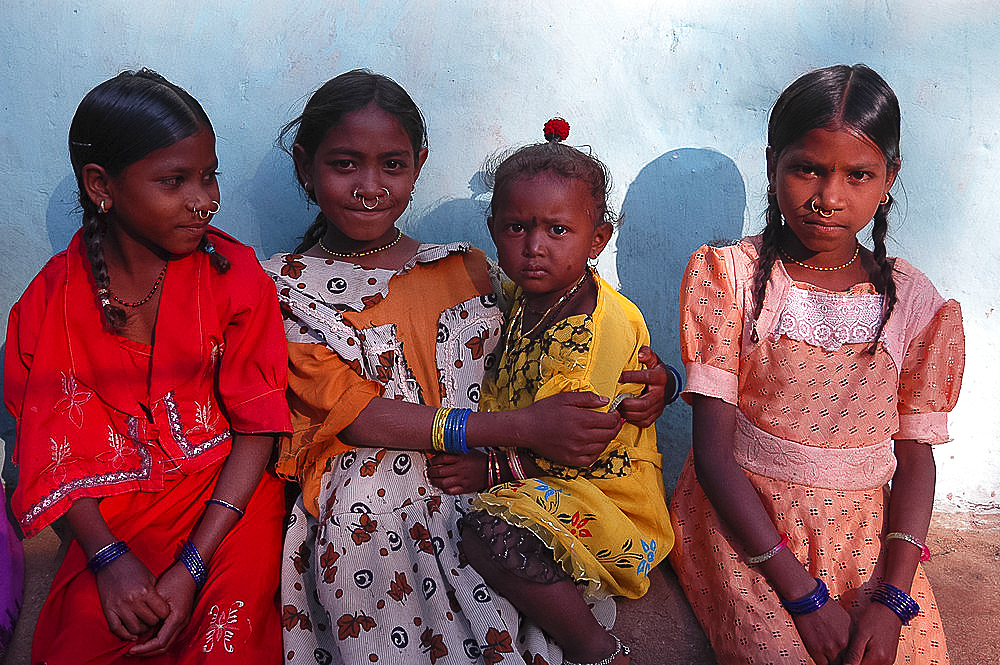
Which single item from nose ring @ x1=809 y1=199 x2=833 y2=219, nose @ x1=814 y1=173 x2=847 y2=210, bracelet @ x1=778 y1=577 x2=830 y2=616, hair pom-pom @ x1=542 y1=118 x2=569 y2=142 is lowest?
bracelet @ x1=778 y1=577 x2=830 y2=616

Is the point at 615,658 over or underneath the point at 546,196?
underneath

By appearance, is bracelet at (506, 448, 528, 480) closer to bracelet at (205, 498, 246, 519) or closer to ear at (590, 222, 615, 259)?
ear at (590, 222, 615, 259)

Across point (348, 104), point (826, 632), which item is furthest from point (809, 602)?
point (348, 104)

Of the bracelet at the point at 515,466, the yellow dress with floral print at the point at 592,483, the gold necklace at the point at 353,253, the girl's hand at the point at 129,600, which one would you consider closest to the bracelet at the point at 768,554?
the yellow dress with floral print at the point at 592,483

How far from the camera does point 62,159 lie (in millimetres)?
2594

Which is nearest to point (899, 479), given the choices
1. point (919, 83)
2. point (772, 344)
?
point (772, 344)

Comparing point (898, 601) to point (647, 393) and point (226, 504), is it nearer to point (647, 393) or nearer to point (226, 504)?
point (647, 393)

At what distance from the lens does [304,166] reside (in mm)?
2281

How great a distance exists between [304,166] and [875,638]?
1873mm

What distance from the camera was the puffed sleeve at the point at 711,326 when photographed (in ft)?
7.00

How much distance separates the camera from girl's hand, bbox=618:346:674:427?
2.17 meters

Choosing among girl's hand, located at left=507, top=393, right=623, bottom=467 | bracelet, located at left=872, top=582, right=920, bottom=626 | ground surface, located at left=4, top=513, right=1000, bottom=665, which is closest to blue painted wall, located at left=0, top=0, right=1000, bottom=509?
ground surface, located at left=4, top=513, right=1000, bottom=665

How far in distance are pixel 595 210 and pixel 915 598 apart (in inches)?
49.7

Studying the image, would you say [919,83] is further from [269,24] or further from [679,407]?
[269,24]
